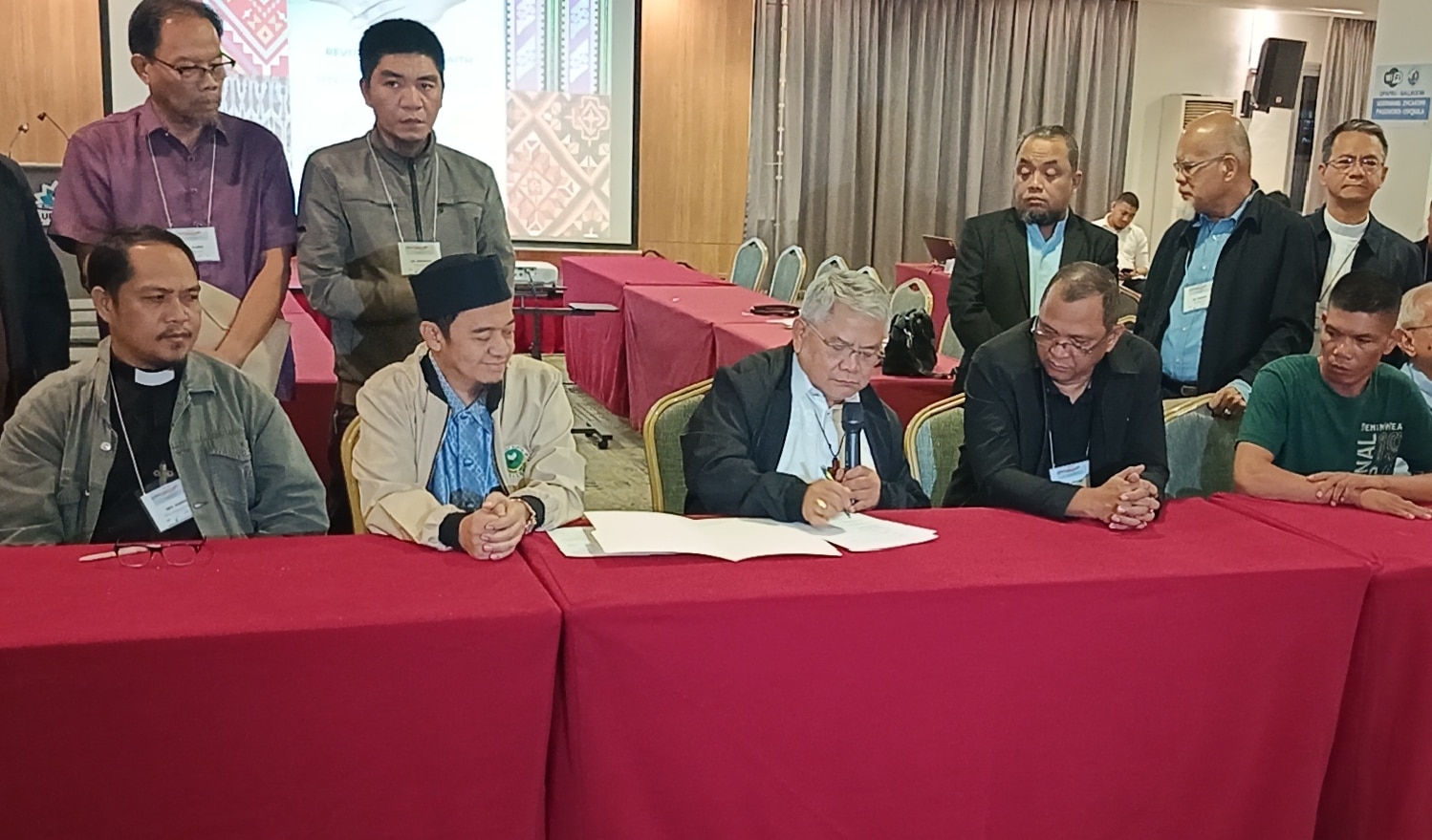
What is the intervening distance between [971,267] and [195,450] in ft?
6.63

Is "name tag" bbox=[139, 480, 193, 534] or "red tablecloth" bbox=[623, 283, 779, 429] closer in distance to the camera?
"name tag" bbox=[139, 480, 193, 534]

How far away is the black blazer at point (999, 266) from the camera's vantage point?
3.17m

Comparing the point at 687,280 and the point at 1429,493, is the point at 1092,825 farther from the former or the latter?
the point at 687,280

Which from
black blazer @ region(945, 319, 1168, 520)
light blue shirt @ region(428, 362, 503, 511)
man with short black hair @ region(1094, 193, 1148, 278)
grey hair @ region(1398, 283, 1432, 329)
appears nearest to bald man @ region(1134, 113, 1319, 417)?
grey hair @ region(1398, 283, 1432, 329)

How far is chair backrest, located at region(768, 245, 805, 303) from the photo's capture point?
6.32 meters

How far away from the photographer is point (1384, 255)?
3359mm

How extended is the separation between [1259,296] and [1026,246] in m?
0.59

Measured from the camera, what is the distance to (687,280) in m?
6.55

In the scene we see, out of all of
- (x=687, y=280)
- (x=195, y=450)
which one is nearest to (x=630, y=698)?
(x=195, y=450)

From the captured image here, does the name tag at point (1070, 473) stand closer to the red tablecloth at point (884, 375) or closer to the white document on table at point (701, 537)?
the white document on table at point (701, 537)

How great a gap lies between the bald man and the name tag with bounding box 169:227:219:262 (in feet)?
7.17

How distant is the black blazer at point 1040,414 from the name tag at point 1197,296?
0.62m

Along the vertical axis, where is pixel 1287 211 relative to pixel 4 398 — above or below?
above

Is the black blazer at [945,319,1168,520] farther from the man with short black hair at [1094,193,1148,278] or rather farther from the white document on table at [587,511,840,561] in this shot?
the man with short black hair at [1094,193,1148,278]
